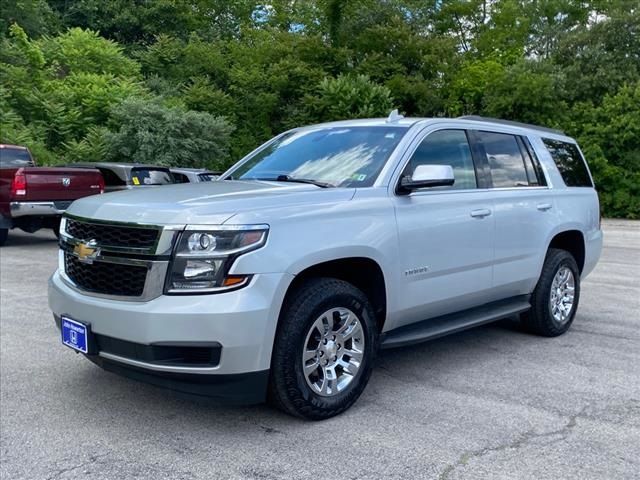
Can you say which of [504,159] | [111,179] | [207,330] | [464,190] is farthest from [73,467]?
[111,179]

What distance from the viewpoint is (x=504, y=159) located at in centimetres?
559

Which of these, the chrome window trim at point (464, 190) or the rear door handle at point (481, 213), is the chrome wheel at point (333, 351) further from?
the rear door handle at point (481, 213)

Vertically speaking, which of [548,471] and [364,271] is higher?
[364,271]

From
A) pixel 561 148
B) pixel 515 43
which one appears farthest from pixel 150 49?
pixel 561 148

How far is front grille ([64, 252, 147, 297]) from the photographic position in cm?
361

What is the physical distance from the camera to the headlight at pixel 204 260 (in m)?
3.48

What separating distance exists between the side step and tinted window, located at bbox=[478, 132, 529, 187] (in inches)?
40.5

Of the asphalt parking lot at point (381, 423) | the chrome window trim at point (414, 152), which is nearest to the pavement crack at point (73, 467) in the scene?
the asphalt parking lot at point (381, 423)

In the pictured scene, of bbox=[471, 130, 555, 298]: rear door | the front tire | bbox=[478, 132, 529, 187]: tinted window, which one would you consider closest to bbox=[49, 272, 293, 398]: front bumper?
the front tire

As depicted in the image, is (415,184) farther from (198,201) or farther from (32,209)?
(32,209)

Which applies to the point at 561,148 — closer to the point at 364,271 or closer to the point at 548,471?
the point at 364,271

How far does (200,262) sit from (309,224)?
0.71 meters

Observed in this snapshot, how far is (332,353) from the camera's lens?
4008 millimetres

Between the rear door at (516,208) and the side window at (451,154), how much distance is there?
0.63ft
